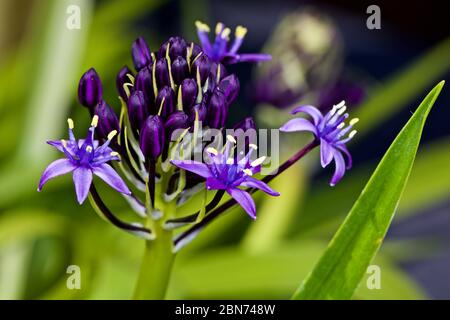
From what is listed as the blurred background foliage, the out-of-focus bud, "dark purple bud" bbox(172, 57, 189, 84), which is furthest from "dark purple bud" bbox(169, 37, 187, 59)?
the out-of-focus bud

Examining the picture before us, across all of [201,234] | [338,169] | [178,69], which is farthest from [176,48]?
[201,234]

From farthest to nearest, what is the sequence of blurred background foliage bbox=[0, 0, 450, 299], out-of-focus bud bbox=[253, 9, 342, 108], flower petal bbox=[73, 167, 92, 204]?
1. out-of-focus bud bbox=[253, 9, 342, 108]
2. blurred background foliage bbox=[0, 0, 450, 299]
3. flower petal bbox=[73, 167, 92, 204]

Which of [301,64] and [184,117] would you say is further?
[301,64]

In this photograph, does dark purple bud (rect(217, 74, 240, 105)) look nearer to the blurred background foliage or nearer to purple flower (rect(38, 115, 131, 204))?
purple flower (rect(38, 115, 131, 204))

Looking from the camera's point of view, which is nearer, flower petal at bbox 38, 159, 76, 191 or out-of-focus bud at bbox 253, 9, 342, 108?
flower petal at bbox 38, 159, 76, 191

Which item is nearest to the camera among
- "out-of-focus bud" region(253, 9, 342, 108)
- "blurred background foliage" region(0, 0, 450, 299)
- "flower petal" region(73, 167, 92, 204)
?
"flower petal" region(73, 167, 92, 204)

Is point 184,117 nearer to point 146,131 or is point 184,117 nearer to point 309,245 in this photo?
point 146,131

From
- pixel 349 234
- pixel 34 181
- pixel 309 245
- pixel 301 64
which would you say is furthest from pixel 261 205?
pixel 349 234

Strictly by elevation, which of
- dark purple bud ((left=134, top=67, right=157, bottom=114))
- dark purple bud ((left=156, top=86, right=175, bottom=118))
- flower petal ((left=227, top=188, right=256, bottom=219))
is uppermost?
dark purple bud ((left=134, top=67, right=157, bottom=114))
